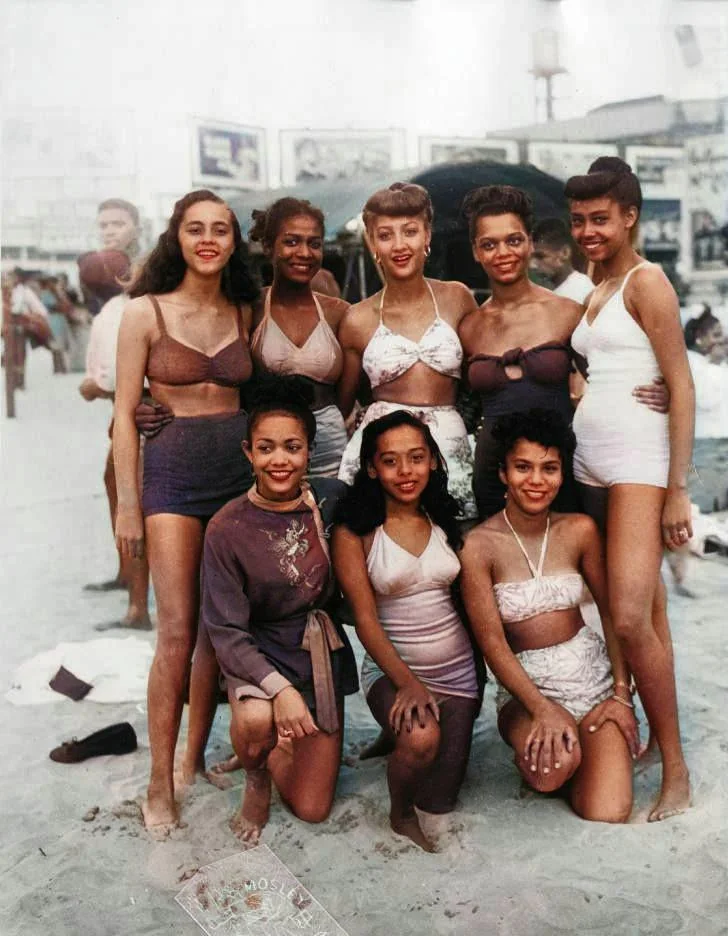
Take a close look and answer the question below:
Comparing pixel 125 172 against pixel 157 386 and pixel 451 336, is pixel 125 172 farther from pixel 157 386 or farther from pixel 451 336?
pixel 451 336

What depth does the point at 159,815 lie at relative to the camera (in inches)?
97.3

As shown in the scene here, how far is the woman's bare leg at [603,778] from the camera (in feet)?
7.84

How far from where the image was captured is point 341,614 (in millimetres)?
2650

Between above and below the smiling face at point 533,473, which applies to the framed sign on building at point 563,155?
above

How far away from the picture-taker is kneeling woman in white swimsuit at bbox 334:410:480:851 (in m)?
2.37

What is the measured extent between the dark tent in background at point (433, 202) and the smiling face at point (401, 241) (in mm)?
302

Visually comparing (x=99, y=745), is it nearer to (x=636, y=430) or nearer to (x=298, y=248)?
(x=298, y=248)

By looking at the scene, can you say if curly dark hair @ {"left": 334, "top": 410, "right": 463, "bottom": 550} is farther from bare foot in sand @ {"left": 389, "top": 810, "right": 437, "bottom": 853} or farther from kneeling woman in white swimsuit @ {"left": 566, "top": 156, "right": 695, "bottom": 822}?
bare foot in sand @ {"left": 389, "top": 810, "right": 437, "bottom": 853}

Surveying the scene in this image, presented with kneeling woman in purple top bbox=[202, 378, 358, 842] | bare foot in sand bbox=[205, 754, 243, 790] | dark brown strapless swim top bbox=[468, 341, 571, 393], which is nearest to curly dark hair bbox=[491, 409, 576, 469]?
dark brown strapless swim top bbox=[468, 341, 571, 393]

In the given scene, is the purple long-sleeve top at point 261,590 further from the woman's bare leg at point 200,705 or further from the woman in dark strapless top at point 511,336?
the woman in dark strapless top at point 511,336

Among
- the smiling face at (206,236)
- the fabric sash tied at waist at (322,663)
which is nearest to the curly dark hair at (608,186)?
the smiling face at (206,236)

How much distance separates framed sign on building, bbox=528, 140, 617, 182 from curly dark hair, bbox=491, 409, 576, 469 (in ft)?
3.97

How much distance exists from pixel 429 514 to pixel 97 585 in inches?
79.0

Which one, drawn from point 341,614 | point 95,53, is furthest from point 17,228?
point 341,614
